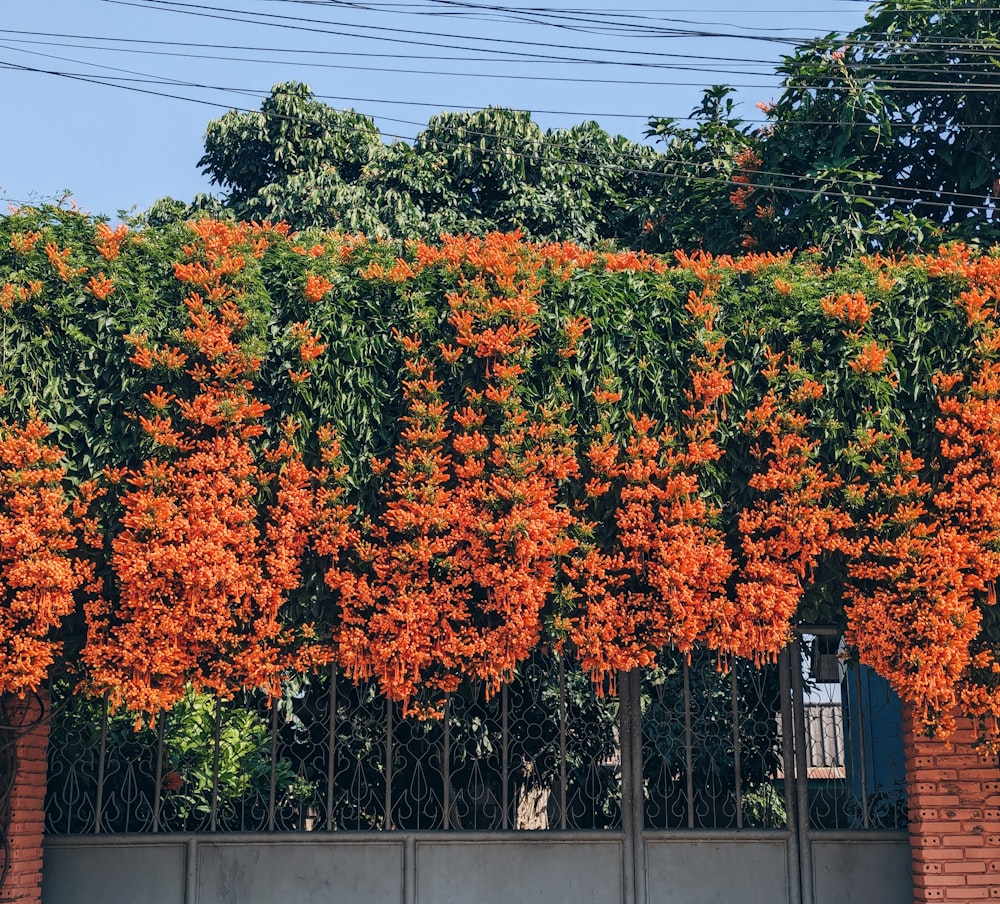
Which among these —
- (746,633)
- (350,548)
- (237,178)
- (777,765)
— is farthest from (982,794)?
(237,178)

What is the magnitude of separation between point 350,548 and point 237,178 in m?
9.59

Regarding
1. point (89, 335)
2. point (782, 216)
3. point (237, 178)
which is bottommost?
point (89, 335)

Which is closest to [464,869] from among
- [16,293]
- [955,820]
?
[955,820]

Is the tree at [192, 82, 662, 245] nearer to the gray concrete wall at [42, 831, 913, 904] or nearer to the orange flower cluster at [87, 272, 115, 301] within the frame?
the orange flower cluster at [87, 272, 115, 301]

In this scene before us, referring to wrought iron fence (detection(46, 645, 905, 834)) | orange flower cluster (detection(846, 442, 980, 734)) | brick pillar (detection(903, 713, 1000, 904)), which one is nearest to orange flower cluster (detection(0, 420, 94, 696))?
wrought iron fence (detection(46, 645, 905, 834))

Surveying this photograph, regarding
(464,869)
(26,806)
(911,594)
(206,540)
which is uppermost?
(206,540)

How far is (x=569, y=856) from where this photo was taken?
783cm

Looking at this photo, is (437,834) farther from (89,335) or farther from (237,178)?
(237,178)

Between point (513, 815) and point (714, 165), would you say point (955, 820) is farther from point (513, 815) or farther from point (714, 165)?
point (714, 165)

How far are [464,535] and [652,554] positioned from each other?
3.68 feet

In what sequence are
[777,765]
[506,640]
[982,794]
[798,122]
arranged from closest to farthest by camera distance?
[506,640], [982,794], [777,765], [798,122]

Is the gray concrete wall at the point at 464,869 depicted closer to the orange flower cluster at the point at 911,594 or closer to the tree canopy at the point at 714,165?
the orange flower cluster at the point at 911,594

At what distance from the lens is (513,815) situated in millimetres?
8500

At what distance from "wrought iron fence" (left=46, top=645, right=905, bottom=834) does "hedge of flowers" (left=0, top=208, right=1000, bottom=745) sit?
786mm
